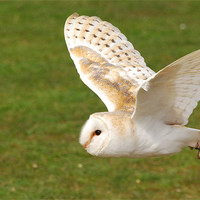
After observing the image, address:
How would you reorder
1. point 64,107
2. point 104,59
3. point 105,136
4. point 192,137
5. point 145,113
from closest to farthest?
point 105,136
point 145,113
point 192,137
point 104,59
point 64,107

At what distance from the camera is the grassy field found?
765cm

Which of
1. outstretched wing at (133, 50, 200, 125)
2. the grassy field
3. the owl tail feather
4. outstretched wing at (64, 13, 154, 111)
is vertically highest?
outstretched wing at (133, 50, 200, 125)

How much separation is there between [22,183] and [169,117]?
327cm

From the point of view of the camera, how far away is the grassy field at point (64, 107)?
7648 millimetres

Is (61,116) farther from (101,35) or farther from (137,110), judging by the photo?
(137,110)

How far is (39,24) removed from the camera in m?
14.2

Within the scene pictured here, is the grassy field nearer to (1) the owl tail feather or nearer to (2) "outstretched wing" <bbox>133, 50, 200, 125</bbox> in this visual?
(1) the owl tail feather

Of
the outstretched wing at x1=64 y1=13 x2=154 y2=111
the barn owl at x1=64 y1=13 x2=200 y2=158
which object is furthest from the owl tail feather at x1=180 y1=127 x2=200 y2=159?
the outstretched wing at x1=64 y1=13 x2=154 y2=111

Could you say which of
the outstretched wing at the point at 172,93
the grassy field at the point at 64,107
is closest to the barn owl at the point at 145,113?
the outstretched wing at the point at 172,93

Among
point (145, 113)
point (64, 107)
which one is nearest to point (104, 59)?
point (145, 113)

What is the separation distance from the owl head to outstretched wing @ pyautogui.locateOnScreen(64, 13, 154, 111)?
2.56 feet

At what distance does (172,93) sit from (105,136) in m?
0.58

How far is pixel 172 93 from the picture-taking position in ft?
15.1

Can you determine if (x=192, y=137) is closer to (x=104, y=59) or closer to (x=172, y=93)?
(x=172, y=93)
